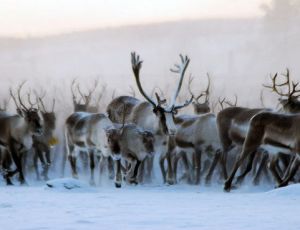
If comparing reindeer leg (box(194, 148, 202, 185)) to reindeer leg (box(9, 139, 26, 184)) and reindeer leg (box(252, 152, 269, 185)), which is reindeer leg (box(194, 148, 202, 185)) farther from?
reindeer leg (box(9, 139, 26, 184))

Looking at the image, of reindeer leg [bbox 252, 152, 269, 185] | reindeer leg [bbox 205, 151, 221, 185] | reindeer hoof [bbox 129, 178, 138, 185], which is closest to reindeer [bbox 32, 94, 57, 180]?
reindeer leg [bbox 205, 151, 221, 185]

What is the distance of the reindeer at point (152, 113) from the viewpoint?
1198cm

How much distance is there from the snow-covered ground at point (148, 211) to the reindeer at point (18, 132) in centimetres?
458

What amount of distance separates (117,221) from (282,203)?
2.40 meters

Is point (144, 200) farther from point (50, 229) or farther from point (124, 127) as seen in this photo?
point (124, 127)

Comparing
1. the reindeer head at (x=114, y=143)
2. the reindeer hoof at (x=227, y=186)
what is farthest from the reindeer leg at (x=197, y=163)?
the reindeer hoof at (x=227, y=186)

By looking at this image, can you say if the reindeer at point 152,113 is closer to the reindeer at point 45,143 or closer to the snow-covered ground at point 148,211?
the reindeer at point 45,143

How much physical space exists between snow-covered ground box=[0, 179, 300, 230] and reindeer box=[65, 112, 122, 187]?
3907 millimetres

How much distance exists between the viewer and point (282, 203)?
7.22 meters

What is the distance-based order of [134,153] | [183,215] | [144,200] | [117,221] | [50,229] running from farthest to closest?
[134,153]
[144,200]
[183,215]
[117,221]
[50,229]

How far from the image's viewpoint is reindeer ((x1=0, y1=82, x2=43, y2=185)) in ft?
43.5

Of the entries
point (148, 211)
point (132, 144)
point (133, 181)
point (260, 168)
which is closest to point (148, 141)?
point (132, 144)

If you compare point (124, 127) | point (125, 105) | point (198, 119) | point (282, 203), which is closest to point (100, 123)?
point (124, 127)

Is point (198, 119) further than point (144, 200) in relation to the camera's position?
Yes
